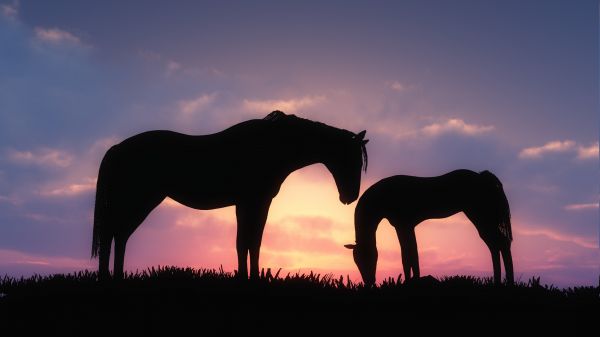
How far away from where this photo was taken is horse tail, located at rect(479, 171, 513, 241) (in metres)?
13.9

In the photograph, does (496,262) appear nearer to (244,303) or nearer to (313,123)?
(313,123)

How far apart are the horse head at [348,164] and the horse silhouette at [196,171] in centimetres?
47

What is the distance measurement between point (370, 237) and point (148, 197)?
5.69m

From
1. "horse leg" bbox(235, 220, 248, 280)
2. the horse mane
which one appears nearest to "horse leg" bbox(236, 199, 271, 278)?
"horse leg" bbox(235, 220, 248, 280)

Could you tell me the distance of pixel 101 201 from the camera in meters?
9.93

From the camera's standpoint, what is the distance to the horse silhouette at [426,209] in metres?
13.1

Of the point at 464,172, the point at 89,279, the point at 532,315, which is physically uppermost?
the point at 464,172

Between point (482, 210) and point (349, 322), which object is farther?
point (482, 210)

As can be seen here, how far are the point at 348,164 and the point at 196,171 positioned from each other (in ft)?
9.09

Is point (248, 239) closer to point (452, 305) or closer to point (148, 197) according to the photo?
point (148, 197)

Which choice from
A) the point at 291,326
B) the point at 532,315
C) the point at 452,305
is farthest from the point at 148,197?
the point at 532,315

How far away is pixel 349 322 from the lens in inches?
283

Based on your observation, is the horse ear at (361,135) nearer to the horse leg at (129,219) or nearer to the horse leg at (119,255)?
the horse leg at (129,219)

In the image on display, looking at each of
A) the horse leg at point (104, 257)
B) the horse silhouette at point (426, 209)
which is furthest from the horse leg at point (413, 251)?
the horse leg at point (104, 257)
